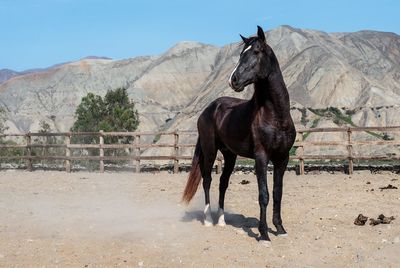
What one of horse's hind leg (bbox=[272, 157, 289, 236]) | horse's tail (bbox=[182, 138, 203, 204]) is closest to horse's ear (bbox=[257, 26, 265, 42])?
horse's hind leg (bbox=[272, 157, 289, 236])

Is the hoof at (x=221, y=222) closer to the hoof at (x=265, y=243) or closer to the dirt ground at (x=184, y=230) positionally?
the dirt ground at (x=184, y=230)

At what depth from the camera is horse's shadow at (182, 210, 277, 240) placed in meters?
6.89

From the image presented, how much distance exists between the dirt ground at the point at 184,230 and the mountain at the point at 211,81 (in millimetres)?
26498

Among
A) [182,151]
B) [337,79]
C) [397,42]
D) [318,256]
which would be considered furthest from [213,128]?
[397,42]

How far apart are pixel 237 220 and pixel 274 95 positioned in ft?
7.61

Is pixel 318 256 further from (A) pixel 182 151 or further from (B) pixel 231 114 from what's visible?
(A) pixel 182 151

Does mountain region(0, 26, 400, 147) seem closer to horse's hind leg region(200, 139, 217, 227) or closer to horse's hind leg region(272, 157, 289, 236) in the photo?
horse's hind leg region(200, 139, 217, 227)

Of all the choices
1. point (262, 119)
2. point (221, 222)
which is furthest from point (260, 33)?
point (221, 222)

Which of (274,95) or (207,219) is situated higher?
(274,95)

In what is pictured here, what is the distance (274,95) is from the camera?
6293mm

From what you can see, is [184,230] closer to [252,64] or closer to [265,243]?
[265,243]

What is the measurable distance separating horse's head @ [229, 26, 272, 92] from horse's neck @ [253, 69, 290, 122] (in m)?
0.12

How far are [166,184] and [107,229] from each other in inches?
236

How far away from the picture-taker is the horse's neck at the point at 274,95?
247 inches
